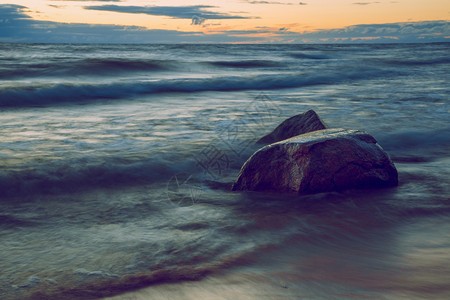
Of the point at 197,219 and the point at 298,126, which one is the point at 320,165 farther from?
the point at 298,126

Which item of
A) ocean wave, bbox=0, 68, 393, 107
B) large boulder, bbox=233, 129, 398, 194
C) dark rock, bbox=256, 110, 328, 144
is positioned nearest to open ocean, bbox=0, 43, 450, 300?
large boulder, bbox=233, 129, 398, 194

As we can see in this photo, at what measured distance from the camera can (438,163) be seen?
4.44 meters

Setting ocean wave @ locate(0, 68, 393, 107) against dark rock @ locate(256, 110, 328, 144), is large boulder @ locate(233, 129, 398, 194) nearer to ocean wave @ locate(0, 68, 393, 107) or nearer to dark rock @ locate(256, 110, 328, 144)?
dark rock @ locate(256, 110, 328, 144)

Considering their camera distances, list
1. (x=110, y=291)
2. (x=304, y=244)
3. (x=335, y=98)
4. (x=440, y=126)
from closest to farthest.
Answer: (x=110, y=291) < (x=304, y=244) < (x=440, y=126) < (x=335, y=98)

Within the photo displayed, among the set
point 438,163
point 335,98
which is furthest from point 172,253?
point 335,98

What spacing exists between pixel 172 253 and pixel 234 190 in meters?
1.24

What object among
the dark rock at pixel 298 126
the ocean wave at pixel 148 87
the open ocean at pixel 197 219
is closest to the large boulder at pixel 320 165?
the open ocean at pixel 197 219

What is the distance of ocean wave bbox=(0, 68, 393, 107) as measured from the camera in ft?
32.1

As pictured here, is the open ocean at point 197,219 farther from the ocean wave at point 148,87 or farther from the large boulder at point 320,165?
the ocean wave at point 148,87

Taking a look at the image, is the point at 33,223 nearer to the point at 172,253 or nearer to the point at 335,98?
the point at 172,253

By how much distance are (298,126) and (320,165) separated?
143 centimetres

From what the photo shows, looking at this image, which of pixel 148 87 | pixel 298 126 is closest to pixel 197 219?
pixel 298 126

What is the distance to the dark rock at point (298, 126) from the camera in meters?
4.33

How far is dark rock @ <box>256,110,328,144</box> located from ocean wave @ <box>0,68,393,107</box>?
244 inches
